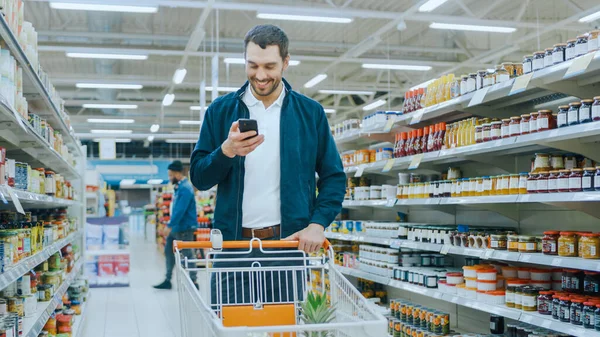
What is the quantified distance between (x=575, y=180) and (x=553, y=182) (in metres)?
0.18

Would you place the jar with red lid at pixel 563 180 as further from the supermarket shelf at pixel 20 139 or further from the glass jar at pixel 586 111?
the supermarket shelf at pixel 20 139

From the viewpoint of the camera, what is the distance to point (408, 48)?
580 inches

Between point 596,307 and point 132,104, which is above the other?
point 132,104

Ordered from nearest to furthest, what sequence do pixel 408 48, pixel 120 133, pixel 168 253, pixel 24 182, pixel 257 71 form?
pixel 257 71, pixel 24 182, pixel 168 253, pixel 408 48, pixel 120 133

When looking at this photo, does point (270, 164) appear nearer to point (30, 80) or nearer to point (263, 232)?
point (263, 232)

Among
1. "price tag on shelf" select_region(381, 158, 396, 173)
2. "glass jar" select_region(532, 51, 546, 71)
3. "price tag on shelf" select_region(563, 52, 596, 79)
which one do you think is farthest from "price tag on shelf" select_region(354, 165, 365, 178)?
"price tag on shelf" select_region(563, 52, 596, 79)

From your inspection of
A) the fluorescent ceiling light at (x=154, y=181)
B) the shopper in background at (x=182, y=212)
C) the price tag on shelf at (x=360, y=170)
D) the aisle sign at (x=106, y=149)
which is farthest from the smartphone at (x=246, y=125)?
the fluorescent ceiling light at (x=154, y=181)

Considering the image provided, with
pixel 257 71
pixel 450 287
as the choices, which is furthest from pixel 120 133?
pixel 257 71

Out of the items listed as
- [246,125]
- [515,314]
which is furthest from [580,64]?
[246,125]

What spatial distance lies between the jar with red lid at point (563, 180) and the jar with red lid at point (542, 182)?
110mm

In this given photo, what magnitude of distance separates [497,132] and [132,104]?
17.4m

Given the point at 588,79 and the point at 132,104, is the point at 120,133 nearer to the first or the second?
the point at 132,104

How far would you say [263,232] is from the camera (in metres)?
2.40

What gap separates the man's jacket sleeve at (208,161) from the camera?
2244 millimetres
